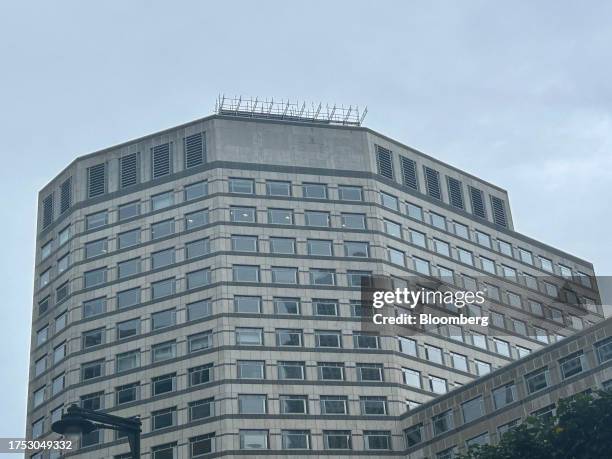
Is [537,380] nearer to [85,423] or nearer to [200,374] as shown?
[200,374]

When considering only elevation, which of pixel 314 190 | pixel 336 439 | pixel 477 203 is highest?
pixel 477 203

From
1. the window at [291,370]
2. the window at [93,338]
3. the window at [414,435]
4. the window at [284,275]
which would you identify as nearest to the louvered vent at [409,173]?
the window at [284,275]

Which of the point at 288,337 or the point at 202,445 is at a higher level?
the point at 288,337

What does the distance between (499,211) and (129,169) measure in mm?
37314

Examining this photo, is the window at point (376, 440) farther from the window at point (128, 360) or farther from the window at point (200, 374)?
the window at point (128, 360)

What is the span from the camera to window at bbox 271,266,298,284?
308 feet

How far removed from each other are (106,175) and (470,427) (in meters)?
42.1

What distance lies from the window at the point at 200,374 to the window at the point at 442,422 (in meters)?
18.2

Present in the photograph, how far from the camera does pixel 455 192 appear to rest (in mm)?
108188

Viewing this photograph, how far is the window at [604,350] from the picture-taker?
2837 inches

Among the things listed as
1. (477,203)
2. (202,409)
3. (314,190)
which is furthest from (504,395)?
(477,203)

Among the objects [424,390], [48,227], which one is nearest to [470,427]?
[424,390]

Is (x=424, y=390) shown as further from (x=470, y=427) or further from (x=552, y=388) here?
(x=552, y=388)

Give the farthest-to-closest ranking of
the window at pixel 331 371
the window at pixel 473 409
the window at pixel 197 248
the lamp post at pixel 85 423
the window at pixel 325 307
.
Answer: the window at pixel 197 248, the window at pixel 325 307, the window at pixel 331 371, the window at pixel 473 409, the lamp post at pixel 85 423
